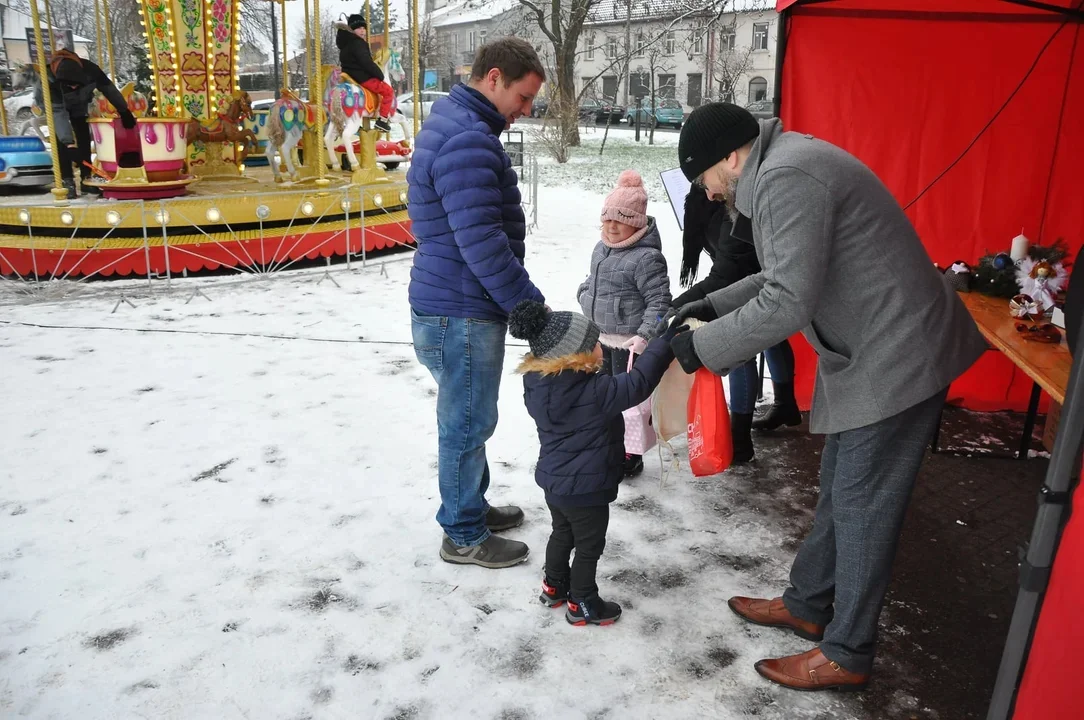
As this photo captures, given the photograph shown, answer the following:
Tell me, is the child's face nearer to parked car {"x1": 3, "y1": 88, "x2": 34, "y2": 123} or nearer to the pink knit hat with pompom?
the pink knit hat with pompom

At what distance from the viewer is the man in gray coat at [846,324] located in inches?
84.8

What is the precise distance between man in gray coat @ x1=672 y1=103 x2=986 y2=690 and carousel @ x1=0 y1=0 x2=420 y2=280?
277 inches

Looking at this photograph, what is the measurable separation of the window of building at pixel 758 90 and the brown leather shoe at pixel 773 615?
37018 millimetres

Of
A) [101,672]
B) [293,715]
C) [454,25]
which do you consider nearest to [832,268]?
[293,715]

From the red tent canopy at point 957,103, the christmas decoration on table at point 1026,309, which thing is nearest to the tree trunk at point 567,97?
the red tent canopy at point 957,103

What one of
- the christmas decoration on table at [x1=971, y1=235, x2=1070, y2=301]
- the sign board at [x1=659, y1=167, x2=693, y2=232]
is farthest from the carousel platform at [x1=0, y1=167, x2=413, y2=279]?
the christmas decoration on table at [x1=971, y1=235, x2=1070, y2=301]

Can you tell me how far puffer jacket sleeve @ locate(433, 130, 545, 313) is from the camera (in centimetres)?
269

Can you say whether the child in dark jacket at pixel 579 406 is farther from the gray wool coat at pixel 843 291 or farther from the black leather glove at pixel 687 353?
the gray wool coat at pixel 843 291

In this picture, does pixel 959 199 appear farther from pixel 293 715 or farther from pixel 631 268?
pixel 293 715

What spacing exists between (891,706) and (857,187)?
1635 millimetres

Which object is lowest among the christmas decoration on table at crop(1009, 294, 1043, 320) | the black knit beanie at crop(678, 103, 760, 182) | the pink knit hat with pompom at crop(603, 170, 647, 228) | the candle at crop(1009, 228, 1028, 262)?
the christmas decoration on table at crop(1009, 294, 1043, 320)

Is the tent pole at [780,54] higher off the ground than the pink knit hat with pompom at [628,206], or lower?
higher

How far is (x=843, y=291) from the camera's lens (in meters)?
2.24

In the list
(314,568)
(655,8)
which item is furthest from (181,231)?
(655,8)
